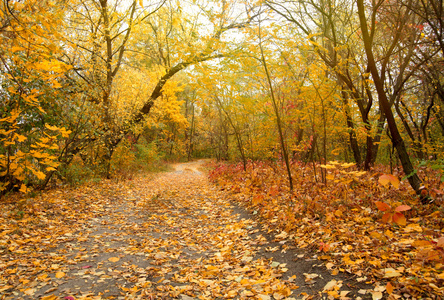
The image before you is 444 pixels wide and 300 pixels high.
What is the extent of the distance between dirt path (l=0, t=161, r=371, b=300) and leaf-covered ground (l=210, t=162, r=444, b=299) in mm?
223

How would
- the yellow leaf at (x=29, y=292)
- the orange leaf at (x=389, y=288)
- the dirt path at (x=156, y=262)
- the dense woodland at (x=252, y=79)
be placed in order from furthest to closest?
the dense woodland at (x=252, y=79) < the dirt path at (x=156, y=262) < the yellow leaf at (x=29, y=292) < the orange leaf at (x=389, y=288)

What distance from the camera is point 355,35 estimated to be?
7.27 m

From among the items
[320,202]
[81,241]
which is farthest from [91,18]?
[320,202]

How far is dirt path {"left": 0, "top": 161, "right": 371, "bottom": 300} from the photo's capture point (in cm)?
244

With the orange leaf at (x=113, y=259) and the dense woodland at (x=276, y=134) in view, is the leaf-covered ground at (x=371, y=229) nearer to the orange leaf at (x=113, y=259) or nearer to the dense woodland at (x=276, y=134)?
the dense woodland at (x=276, y=134)

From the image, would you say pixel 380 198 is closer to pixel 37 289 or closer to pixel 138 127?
Result: pixel 37 289

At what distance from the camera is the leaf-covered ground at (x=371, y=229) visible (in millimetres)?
1990

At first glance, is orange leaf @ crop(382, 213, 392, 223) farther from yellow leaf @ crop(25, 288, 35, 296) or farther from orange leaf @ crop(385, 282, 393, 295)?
yellow leaf @ crop(25, 288, 35, 296)

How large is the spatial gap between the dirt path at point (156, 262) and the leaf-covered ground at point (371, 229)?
0.73 feet

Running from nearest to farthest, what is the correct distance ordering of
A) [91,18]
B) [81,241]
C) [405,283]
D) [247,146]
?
[405,283]
[81,241]
[91,18]
[247,146]

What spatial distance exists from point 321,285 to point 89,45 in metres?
8.97

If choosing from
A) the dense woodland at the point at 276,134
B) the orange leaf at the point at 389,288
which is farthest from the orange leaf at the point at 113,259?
the orange leaf at the point at 389,288

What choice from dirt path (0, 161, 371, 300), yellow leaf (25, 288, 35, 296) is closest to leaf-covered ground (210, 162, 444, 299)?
dirt path (0, 161, 371, 300)

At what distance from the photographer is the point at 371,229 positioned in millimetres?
2943
